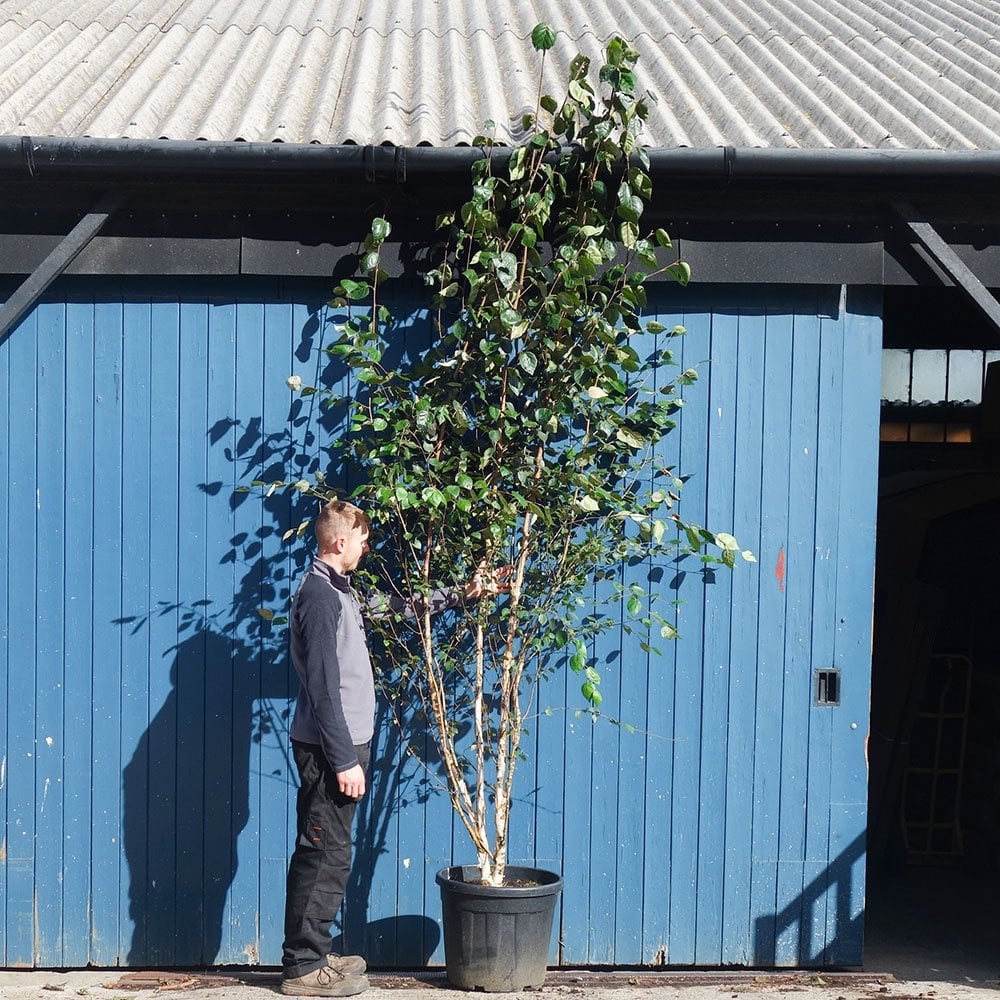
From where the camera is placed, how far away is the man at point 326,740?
4.38 meters

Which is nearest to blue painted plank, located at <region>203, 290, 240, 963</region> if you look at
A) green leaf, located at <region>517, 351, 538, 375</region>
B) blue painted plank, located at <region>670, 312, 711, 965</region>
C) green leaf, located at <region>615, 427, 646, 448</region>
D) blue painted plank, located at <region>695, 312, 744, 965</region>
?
green leaf, located at <region>517, 351, 538, 375</region>

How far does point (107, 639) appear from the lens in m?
4.98

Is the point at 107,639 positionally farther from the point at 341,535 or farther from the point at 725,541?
the point at 725,541

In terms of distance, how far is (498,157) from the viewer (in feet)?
15.2

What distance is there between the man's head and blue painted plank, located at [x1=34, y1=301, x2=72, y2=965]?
49.3 inches

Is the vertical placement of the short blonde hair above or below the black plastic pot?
above

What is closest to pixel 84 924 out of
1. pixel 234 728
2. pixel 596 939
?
pixel 234 728

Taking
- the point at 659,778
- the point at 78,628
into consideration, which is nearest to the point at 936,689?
the point at 659,778

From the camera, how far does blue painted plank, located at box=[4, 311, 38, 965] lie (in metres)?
4.94

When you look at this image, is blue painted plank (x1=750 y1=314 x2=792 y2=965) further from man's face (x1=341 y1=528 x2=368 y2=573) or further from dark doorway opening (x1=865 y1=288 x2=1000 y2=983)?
man's face (x1=341 y1=528 x2=368 y2=573)

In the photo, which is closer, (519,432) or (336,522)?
(336,522)

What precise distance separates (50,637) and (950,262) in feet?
13.3

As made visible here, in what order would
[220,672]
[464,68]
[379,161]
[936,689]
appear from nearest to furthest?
[379,161], [220,672], [464,68], [936,689]

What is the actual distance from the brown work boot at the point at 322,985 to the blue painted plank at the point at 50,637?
3.63 feet
